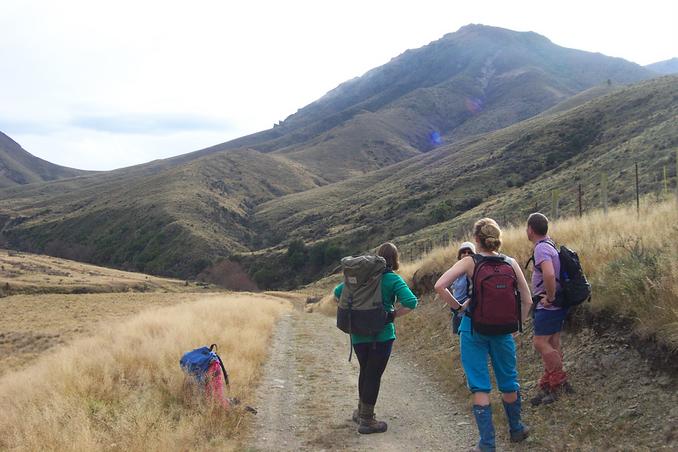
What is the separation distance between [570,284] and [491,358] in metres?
1.25

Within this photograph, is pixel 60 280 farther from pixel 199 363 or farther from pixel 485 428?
pixel 485 428

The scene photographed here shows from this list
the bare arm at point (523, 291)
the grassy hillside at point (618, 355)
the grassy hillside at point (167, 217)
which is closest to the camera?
the grassy hillside at point (618, 355)

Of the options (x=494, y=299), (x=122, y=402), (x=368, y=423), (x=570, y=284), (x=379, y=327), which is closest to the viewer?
(x=494, y=299)

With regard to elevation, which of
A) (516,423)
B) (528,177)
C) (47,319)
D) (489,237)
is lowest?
(47,319)

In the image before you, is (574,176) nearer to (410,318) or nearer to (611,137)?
(611,137)

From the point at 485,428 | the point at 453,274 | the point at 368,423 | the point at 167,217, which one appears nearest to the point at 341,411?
the point at 368,423

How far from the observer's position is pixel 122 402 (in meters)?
6.32

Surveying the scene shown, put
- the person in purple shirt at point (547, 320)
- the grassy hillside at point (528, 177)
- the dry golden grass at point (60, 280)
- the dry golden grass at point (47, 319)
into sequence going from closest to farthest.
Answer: the person in purple shirt at point (547, 320) < the dry golden grass at point (47, 319) < the grassy hillside at point (528, 177) < the dry golden grass at point (60, 280)

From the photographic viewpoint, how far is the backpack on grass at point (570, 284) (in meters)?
5.25

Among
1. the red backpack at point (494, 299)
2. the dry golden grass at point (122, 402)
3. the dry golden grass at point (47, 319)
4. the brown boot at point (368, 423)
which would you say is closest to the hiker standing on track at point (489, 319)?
the red backpack at point (494, 299)

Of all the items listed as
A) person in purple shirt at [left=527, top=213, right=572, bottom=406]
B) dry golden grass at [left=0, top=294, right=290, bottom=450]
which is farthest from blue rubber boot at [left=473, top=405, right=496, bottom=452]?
dry golden grass at [left=0, top=294, right=290, bottom=450]

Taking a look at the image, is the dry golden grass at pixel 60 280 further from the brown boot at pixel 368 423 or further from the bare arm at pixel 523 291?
the bare arm at pixel 523 291

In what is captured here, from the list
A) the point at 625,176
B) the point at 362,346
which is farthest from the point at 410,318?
the point at 625,176

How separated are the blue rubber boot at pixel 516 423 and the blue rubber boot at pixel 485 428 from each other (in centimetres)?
39
